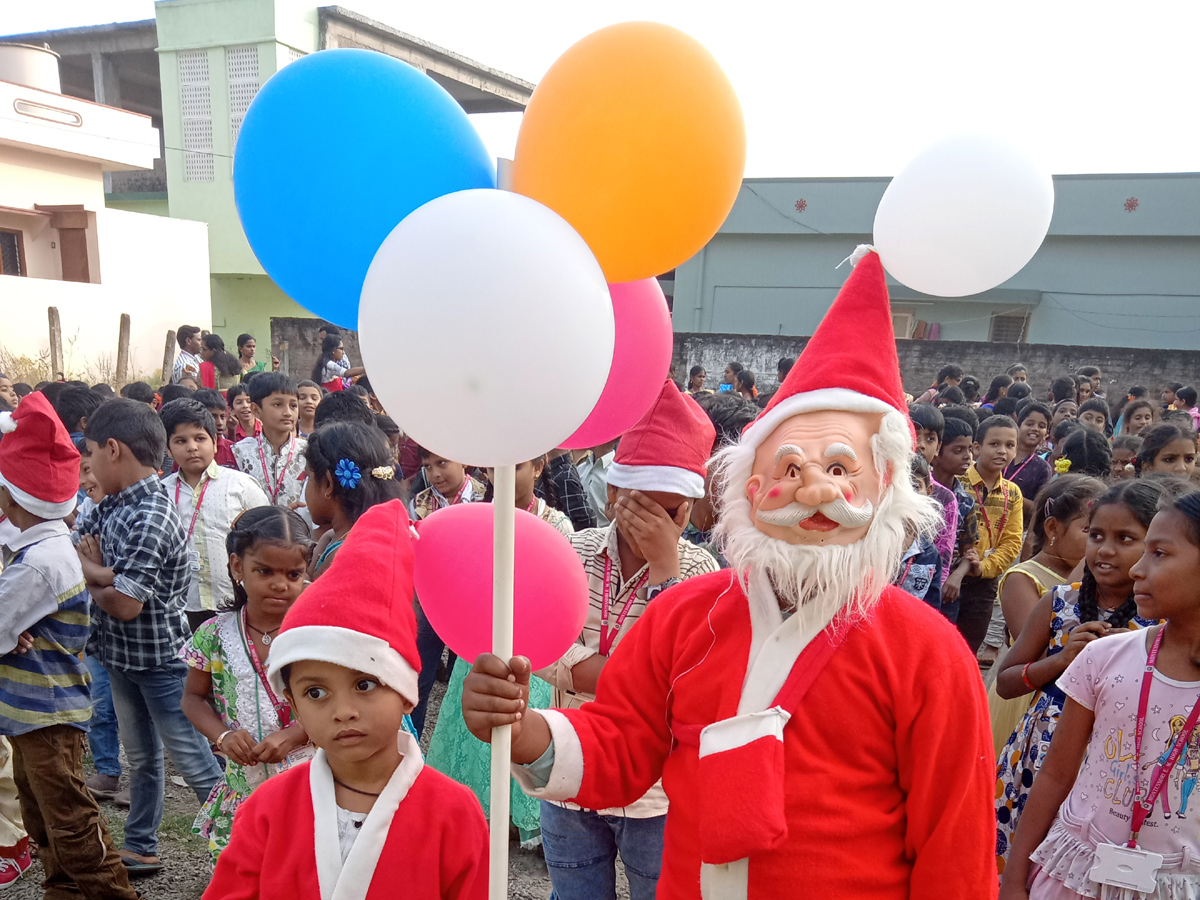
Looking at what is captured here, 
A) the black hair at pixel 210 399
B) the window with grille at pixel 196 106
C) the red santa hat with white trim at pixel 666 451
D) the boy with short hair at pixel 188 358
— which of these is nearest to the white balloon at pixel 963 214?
the red santa hat with white trim at pixel 666 451

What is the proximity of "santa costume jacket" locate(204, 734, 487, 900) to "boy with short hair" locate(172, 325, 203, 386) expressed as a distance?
740cm

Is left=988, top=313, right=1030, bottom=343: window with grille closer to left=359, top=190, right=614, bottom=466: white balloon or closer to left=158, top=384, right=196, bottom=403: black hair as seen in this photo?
left=158, top=384, right=196, bottom=403: black hair

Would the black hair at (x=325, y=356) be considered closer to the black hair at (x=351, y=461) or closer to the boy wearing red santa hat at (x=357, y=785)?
the black hair at (x=351, y=461)

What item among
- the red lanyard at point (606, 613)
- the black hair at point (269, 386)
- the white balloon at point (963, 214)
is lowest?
the red lanyard at point (606, 613)

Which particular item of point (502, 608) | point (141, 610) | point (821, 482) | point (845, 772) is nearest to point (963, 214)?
point (821, 482)

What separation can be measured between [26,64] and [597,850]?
18.6 meters

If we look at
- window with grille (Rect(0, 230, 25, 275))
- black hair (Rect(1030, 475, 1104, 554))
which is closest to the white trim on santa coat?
black hair (Rect(1030, 475, 1104, 554))

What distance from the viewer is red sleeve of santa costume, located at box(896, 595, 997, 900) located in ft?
4.32

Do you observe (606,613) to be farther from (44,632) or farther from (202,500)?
(202,500)

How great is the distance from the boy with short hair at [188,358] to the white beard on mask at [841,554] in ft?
26.0

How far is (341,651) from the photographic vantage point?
1.59 metres

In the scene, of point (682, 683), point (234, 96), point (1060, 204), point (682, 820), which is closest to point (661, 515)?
point (682, 683)

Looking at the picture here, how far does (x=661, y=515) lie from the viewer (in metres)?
2.14

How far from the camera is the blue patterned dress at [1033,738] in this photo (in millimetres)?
2363
